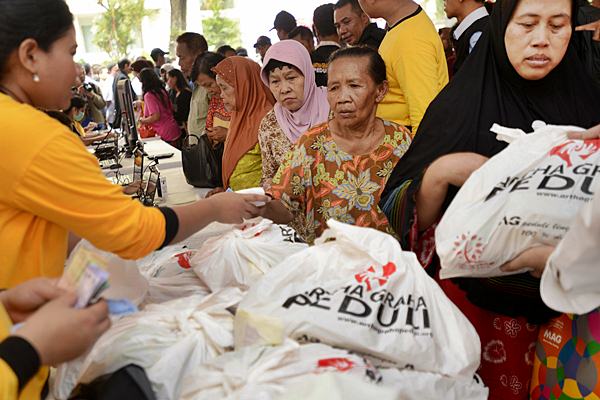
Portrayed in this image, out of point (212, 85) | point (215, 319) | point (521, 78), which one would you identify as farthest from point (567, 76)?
point (212, 85)

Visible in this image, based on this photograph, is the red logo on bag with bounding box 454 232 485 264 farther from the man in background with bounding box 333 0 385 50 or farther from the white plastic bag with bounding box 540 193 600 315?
the man in background with bounding box 333 0 385 50

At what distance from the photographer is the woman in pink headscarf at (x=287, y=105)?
3.02 metres

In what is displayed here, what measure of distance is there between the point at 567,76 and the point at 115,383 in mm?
1512

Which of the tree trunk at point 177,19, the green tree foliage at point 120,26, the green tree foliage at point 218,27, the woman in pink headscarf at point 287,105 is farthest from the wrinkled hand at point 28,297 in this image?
the green tree foliage at point 120,26

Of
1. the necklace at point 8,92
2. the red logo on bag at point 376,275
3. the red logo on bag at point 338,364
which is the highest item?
the necklace at point 8,92

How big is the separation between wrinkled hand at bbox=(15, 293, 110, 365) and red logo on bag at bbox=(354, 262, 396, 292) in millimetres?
542

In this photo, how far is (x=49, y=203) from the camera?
1042 millimetres

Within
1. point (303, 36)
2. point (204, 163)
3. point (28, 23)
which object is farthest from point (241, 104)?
point (28, 23)

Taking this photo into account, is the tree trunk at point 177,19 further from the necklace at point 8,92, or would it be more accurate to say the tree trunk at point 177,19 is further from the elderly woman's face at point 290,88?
the necklace at point 8,92

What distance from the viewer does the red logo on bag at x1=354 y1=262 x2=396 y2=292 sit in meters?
1.18

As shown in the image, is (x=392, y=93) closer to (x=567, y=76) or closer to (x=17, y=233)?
(x=567, y=76)

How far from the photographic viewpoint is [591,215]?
98cm

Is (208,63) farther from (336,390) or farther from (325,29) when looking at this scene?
(336,390)

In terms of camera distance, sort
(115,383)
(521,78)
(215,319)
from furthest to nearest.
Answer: (521,78)
(215,319)
(115,383)
